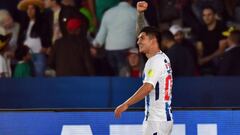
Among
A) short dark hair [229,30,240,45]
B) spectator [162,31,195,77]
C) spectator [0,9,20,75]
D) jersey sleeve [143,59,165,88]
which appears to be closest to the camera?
jersey sleeve [143,59,165,88]

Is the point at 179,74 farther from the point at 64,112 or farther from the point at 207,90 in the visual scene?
the point at 64,112

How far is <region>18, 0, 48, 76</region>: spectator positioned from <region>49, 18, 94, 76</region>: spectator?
21.3 inches

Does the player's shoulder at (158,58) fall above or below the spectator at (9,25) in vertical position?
below

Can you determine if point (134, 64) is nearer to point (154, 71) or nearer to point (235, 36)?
point (235, 36)

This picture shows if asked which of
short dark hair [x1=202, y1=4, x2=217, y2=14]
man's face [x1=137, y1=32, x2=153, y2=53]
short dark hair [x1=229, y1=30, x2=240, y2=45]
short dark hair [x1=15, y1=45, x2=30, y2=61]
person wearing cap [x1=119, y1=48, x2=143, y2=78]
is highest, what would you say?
short dark hair [x1=202, y1=4, x2=217, y2=14]

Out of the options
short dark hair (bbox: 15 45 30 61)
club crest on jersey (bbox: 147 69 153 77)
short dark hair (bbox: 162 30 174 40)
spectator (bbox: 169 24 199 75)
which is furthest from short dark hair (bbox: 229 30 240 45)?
club crest on jersey (bbox: 147 69 153 77)

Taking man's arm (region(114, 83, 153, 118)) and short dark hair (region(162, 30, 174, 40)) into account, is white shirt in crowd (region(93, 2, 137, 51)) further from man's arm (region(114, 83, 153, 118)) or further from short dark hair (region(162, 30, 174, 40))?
man's arm (region(114, 83, 153, 118))

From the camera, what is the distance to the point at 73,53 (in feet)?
44.3

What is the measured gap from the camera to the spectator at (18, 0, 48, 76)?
1405cm

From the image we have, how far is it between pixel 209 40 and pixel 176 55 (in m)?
1.23

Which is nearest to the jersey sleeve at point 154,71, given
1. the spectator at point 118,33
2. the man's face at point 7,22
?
the spectator at point 118,33

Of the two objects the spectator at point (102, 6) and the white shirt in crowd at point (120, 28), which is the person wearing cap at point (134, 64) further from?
the spectator at point (102, 6)

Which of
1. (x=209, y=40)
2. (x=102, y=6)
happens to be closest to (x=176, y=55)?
(x=209, y=40)

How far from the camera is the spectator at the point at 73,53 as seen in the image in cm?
1348
